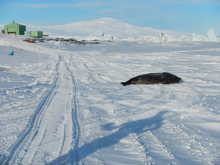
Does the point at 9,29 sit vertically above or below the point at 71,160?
above

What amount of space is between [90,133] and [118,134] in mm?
476

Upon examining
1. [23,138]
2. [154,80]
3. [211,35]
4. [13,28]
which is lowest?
[23,138]

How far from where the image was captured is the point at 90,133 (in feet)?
13.5

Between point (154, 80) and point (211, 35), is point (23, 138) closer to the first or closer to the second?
point (154, 80)

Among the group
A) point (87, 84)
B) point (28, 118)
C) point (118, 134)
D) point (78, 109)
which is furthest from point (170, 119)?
point (87, 84)

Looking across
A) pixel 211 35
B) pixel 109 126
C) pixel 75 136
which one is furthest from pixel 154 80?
pixel 211 35

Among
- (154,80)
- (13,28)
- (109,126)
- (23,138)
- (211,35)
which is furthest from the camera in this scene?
(13,28)

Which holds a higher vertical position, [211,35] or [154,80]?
[211,35]

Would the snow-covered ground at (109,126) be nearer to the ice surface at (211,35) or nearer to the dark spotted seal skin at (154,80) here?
the dark spotted seal skin at (154,80)

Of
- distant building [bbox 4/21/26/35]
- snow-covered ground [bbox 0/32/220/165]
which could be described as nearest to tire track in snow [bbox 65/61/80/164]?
snow-covered ground [bbox 0/32/220/165]

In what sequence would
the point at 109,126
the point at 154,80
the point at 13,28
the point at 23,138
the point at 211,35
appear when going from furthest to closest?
the point at 13,28, the point at 211,35, the point at 154,80, the point at 109,126, the point at 23,138

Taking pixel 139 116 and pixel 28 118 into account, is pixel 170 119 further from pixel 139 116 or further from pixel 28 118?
pixel 28 118

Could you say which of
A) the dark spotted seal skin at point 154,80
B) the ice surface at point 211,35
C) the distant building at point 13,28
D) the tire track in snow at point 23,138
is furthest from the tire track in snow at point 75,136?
the distant building at point 13,28

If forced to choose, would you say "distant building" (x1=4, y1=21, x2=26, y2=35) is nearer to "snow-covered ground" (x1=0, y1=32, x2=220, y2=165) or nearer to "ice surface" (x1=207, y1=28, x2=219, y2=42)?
"ice surface" (x1=207, y1=28, x2=219, y2=42)
